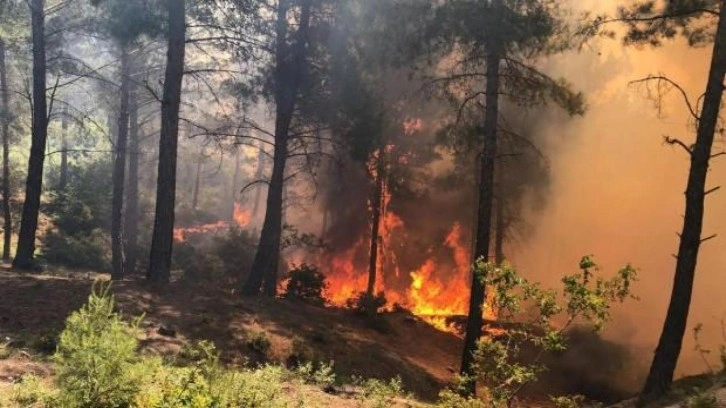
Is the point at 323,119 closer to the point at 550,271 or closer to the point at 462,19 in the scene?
the point at 462,19

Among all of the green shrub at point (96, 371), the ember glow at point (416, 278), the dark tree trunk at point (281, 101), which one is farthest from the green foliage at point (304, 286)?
the green shrub at point (96, 371)

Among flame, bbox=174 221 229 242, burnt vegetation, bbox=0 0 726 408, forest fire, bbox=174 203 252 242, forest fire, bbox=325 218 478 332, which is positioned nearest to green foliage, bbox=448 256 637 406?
burnt vegetation, bbox=0 0 726 408

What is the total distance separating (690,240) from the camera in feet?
30.4

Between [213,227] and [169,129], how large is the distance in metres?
26.5

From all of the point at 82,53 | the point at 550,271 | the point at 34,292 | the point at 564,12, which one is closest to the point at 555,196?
the point at 550,271

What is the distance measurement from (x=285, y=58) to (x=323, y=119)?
7.19ft

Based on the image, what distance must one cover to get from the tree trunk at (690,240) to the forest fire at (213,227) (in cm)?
2577

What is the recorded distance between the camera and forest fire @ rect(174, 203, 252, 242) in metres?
32.9

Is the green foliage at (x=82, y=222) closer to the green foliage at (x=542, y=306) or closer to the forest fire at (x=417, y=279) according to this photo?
the forest fire at (x=417, y=279)

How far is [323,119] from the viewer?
1667cm

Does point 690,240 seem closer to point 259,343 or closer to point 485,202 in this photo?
point 485,202

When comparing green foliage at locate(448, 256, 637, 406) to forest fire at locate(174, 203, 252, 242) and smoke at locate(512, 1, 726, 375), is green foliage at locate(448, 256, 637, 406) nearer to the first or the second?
smoke at locate(512, 1, 726, 375)

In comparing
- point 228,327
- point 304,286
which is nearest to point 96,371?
point 228,327

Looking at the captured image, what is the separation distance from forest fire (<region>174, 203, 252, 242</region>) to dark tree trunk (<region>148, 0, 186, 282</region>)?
17.5 metres
